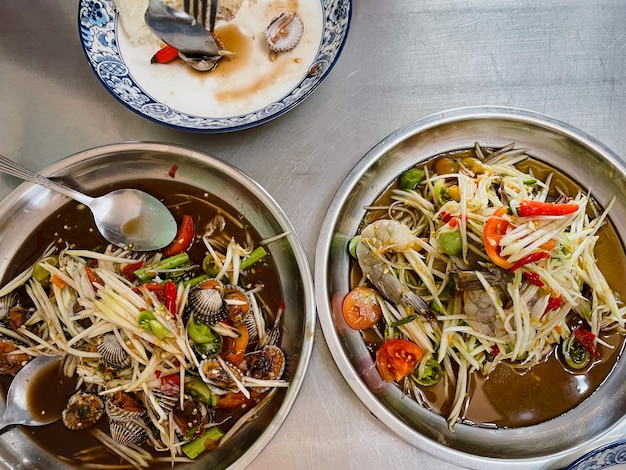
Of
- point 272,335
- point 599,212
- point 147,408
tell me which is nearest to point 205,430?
point 147,408

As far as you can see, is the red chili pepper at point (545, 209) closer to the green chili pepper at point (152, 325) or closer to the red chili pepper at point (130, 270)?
the green chili pepper at point (152, 325)

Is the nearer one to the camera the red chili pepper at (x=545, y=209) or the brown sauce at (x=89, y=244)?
the red chili pepper at (x=545, y=209)

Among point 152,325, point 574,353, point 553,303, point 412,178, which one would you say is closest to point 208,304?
point 152,325

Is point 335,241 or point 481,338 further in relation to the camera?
point 335,241

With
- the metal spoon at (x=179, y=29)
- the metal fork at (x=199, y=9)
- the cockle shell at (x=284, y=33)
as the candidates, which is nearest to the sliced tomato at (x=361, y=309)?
the cockle shell at (x=284, y=33)

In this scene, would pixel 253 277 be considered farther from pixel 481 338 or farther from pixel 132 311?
pixel 481 338

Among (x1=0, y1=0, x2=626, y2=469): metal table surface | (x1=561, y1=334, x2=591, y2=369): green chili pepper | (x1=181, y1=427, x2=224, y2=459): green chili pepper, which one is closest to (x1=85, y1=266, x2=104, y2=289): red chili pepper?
(x1=0, y1=0, x2=626, y2=469): metal table surface
